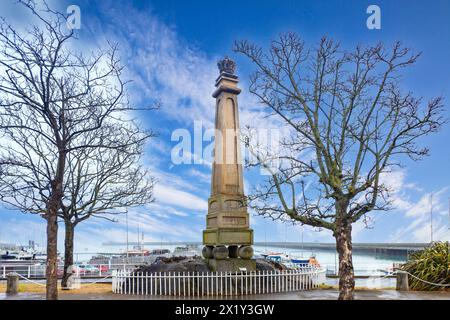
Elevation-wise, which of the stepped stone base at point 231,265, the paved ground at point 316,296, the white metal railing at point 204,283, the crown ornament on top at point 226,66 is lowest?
the paved ground at point 316,296

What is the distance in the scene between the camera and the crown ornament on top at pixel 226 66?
17.7 m

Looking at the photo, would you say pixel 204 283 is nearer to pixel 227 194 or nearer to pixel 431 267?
pixel 227 194

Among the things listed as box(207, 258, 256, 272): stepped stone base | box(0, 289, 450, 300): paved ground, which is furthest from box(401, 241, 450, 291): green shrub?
box(207, 258, 256, 272): stepped stone base

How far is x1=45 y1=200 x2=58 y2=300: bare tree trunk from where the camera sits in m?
9.87

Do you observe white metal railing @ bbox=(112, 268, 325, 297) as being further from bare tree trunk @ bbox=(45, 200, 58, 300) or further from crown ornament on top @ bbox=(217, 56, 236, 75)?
crown ornament on top @ bbox=(217, 56, 236, 75)

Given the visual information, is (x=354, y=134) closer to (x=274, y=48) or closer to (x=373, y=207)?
(x=373, y=207)

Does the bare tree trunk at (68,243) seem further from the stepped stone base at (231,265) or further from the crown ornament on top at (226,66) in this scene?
the crown ornament on top at (226,66)

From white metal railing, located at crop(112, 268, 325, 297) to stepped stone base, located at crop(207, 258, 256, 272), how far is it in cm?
42

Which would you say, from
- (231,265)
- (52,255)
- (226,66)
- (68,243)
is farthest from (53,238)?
(226,66)

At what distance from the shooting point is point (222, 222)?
53.0ft

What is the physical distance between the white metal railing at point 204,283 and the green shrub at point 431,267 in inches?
192

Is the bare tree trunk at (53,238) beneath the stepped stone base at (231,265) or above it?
above

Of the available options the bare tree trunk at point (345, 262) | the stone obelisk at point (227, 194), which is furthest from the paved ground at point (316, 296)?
the bare tree trunk at point (345, 262)
